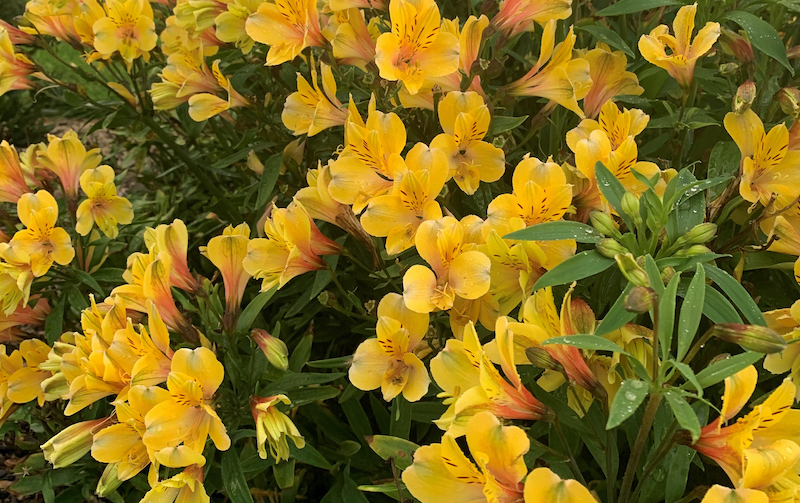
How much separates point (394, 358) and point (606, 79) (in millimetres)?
926

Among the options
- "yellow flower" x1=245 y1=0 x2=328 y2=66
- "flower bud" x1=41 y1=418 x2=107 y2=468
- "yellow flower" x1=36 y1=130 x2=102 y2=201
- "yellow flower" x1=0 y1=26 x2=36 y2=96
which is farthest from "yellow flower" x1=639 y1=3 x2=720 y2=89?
"yellow flower" x1=0 y1=26 x2=36 y2=96

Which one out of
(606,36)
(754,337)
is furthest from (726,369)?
(606,36)

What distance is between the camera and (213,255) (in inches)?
56.7

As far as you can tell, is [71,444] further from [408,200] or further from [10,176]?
[10,176]

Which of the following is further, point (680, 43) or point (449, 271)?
point (680, 43)

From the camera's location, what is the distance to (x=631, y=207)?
39.2 inches

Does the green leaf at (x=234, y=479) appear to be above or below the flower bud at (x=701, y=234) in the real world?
below

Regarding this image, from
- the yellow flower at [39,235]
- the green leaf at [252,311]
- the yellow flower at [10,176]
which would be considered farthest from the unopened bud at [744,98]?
the yellow flower at [10,176]

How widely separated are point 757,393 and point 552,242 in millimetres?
743

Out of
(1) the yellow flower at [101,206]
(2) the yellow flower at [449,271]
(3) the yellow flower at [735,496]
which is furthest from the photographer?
(1) the yellow flower at [101,206]

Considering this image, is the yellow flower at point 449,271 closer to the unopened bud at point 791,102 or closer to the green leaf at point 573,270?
the green leaf at point 573,270

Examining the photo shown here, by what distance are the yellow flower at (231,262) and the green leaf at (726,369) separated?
0.99 metres

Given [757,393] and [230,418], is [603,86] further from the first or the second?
[230,418]

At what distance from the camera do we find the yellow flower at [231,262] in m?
1.43
